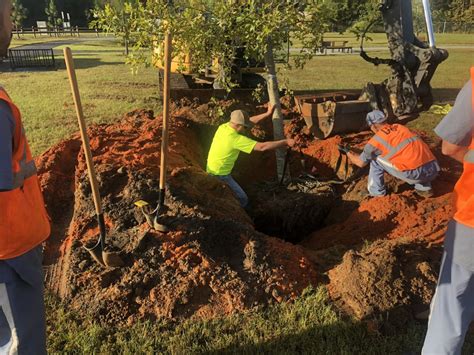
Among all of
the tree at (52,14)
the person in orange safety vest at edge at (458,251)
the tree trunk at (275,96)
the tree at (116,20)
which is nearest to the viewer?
the person in orange safety vest at edge at (458,251)

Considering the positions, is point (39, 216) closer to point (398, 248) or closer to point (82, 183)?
point (82, 183)

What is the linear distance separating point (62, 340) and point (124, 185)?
1.76 m

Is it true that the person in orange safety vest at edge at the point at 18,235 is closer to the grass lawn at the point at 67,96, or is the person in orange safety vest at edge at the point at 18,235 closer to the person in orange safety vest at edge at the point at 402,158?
the person in orange safety vest at edge at the point at 402,158

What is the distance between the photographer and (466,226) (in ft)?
7.82

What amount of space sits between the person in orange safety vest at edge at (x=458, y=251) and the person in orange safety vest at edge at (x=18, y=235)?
2.30 m

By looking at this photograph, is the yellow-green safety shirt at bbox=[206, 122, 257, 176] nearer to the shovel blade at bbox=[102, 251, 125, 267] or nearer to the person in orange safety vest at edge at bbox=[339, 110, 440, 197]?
the person in orange safety vest at edge at bbox=[339, 110, 440, 197]

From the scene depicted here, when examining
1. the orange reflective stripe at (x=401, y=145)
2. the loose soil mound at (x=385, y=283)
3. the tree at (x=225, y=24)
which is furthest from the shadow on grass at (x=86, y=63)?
the loose soil mound at (x=385, y=283)

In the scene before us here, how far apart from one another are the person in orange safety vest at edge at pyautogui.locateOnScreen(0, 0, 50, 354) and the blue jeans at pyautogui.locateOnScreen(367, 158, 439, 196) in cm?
424

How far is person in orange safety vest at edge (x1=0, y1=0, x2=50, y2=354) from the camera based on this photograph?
1.94 metres

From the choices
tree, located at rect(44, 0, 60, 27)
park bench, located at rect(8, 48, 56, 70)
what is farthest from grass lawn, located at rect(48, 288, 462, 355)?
tree, located at rect(44, 0, 60, 27)

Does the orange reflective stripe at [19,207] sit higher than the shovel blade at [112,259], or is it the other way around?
the orange reflective stripe at [19,207]

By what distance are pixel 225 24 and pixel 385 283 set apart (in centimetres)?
349

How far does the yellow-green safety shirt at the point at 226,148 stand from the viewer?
17.8ft

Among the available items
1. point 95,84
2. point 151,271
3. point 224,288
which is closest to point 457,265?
point 224,288
